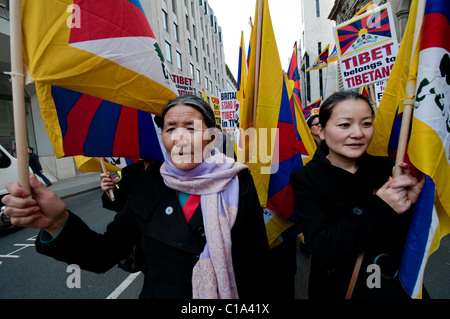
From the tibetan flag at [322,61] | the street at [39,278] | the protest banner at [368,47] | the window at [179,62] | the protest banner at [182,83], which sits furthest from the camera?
the window at [179,62]

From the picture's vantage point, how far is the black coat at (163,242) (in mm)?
1126

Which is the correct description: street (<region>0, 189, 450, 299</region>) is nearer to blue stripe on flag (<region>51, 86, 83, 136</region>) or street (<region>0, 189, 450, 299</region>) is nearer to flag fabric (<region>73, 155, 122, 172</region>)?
flag fabric (<region>73, 155, 122, 172</region>)

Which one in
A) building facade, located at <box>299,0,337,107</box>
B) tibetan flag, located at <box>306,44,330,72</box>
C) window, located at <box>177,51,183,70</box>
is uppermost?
building facade, located at <box>299,0,337,107</box>

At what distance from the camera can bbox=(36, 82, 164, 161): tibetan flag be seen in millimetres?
1409

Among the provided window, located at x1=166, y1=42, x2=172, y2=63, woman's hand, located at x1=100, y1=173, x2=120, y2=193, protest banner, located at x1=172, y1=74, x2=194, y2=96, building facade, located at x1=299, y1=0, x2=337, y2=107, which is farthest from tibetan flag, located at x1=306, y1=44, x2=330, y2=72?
building facade, located at x1=299, y1=0, x2=337, y2=107

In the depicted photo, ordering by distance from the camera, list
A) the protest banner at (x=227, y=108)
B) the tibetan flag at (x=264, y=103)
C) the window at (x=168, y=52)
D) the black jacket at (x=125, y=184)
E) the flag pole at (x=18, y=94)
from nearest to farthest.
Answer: the flag pole at (x=18, y=94) < the tibetan flag at (x=264, y=103) < the black jacket at (x=125, y=184) < the protest banner at (x=227, y=108) < the window at (x=168, y=52)

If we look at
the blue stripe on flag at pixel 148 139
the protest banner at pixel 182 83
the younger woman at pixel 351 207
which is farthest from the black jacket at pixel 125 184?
the protest banner at pixel 182 83

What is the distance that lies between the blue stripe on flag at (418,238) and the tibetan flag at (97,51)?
159cm

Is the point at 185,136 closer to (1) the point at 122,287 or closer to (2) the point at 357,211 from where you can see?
(2) the point at 357,211

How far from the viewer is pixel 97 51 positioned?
130cm

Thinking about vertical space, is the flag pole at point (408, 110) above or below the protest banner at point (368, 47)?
below

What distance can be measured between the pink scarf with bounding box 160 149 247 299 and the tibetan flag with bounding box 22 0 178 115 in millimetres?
582

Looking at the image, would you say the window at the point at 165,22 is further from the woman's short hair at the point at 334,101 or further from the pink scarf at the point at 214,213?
the pink scarf at the point at 214,213

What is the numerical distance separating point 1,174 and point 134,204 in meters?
5.46
